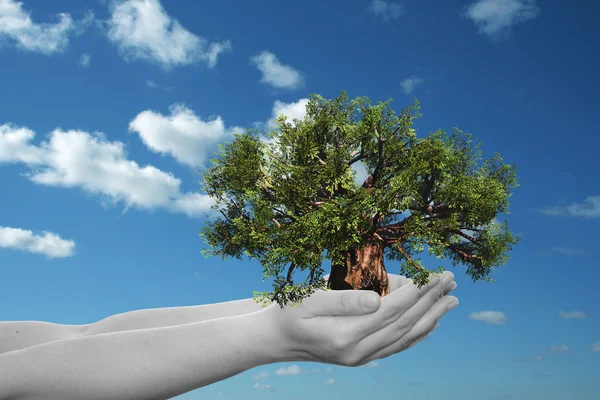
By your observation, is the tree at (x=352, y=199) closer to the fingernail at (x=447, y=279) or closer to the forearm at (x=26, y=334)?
the fingernail at (x=447, y=279)

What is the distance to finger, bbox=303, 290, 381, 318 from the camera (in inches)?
360

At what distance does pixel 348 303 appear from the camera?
9.20 meters

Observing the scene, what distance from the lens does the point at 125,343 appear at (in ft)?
30.2

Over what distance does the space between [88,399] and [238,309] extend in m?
3.71

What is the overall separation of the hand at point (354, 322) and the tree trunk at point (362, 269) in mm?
758

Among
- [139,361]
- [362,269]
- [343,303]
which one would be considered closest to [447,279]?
[362,269]

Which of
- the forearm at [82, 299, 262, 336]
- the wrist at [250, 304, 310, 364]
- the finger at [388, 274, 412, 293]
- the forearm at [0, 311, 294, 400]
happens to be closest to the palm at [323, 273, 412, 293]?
the finger at [388, 274, 412, 293]

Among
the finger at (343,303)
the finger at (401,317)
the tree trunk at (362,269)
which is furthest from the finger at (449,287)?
the finger at (343,303)

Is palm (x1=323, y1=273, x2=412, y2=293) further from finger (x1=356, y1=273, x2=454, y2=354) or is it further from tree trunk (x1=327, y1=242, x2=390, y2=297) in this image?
finger (x1=356, y1=273, x2=454, y2=354)

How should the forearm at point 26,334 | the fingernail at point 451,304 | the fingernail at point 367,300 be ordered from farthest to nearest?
the forearm at point 26,334
the fingernail at point 451,304
the fingernail at point 367,300

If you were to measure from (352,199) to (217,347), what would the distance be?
3.47 meters

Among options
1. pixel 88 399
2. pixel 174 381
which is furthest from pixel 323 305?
pixel 88 399

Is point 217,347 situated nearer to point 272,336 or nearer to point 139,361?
point 272,336

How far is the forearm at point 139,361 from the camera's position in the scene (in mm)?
8766
